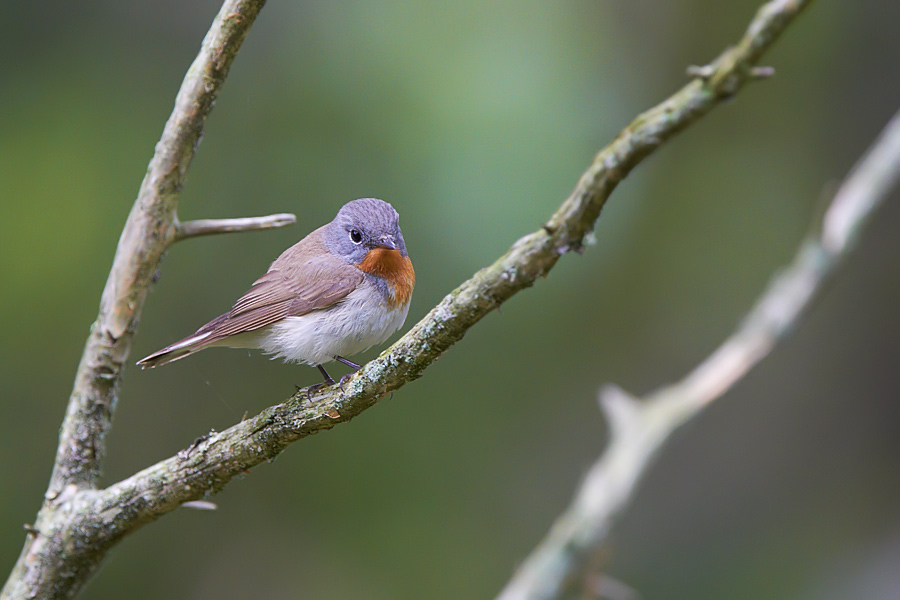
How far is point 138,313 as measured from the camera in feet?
8.16

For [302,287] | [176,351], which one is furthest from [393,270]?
[176,351]

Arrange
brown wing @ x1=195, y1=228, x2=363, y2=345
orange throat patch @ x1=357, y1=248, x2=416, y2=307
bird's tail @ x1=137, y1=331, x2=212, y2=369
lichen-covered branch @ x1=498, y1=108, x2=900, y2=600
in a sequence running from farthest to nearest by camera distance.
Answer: lichen-covered branch @ x1=498, y1=108, x2=900, y2=600
brown wing @ x1=195, y1=228, x2=363, y2=345
orange throat patch @ x1=357, y1=248, x2=416, y2=307
bird's tail @ x1=137, y1=331, x2=212, y2=369

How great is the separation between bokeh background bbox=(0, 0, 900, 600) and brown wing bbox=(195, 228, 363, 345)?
1.37ft

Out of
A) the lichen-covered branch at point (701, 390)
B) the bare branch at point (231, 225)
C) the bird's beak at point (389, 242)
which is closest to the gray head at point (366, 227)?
the bird's beak at point (389, 242)

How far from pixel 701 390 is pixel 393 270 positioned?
230cm

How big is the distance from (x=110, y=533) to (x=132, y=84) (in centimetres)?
338

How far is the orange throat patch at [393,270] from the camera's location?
8.27 feet

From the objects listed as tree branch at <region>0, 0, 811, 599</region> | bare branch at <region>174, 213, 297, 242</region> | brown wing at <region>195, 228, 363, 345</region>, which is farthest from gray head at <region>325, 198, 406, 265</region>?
tree branch at <region>0, 0, 811, 599</region>

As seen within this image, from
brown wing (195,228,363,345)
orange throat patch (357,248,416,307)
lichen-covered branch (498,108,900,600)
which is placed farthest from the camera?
lichen-covered branch (498,108,900,600)

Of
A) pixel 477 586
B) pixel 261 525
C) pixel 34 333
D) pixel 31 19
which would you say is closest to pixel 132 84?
pixel 31 19

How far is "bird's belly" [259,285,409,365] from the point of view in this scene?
103 inches

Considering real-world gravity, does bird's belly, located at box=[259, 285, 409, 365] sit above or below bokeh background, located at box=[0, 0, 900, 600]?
below

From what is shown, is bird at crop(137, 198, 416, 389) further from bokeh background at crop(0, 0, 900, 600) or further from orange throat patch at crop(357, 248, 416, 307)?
bokeh background at crop(0, 0, 900, 600)

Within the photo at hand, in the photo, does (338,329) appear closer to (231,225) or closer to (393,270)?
(393,270)
